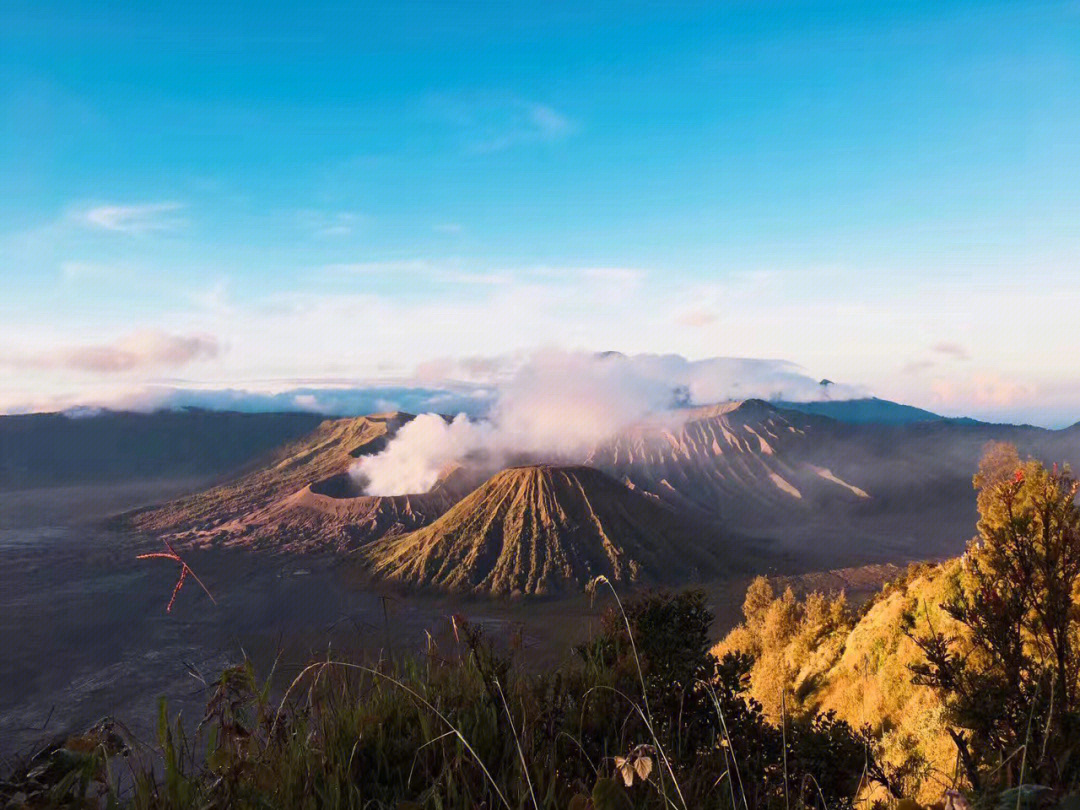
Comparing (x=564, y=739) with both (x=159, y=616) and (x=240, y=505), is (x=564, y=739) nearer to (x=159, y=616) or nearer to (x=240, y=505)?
(x=159, y=616)

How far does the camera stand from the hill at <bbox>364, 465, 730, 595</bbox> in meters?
110

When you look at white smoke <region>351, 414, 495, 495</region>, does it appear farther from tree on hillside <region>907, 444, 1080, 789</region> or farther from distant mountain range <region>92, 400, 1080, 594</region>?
tree on hillside <region>907, 444, 1080, 789</region>

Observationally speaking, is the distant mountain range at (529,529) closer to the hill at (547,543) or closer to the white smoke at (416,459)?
the hill at (547,543)

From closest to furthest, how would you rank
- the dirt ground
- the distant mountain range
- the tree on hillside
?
1. the tree on hillside
2. the dirt ground
3. the distant mountain range

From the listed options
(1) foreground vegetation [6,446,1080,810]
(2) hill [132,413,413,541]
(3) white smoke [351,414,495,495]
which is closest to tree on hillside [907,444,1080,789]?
(1) foreground vegetation [6,446,1080,810]

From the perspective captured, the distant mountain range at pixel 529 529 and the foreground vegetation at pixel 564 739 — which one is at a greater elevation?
the foreground vegetation at pixel 564 739

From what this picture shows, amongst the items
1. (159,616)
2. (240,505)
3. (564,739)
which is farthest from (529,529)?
(564,739)

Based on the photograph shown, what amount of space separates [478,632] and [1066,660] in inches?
490

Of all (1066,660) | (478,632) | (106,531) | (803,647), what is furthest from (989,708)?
(106,531)

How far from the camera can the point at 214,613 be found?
98.4m

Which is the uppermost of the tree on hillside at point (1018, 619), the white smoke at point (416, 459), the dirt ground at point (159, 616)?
the tree on hillside at point (1018, 619)

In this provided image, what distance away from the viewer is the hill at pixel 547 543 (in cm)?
10988

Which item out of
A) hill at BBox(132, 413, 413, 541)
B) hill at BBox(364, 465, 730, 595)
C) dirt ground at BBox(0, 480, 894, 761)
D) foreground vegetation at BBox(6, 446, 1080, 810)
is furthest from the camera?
hill at BBox(132, 413, 413, 541)

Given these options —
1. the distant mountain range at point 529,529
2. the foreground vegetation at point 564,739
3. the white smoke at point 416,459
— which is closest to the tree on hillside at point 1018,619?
the foreground vegetation at point 564,739
